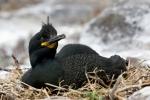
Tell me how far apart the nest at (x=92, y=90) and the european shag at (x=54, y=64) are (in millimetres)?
99

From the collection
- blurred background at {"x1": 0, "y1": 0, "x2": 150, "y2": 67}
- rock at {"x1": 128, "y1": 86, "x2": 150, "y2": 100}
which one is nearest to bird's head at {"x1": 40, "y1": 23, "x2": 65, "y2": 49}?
rock at {"x1": 128, "y1": 86, "x2": 150, "y2": 100}

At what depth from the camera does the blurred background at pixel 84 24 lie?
1187cm

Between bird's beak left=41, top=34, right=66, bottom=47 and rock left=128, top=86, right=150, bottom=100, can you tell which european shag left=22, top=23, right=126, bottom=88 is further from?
rock left=128, top=86, right=150, bottom=100

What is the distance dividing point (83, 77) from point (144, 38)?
4.31 metres

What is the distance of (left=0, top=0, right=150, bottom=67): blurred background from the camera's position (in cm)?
1187

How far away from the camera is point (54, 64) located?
7570 mm

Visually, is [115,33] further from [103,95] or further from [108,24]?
[103,95]

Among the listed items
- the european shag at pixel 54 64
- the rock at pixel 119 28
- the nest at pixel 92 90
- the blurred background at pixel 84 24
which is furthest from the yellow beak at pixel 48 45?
the rock at pixel 119 28

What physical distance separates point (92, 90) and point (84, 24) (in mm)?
12870

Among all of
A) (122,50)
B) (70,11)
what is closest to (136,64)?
(122,50)

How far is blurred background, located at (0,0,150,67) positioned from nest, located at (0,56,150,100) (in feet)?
6.01

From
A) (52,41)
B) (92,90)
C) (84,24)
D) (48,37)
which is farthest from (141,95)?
(84,24)

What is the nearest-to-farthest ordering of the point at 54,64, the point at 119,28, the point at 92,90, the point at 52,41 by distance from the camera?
the point at 92,90 → the point at 52,41 → the point at 54,64 → the point at 119,28

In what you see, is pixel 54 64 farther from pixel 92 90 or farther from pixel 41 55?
pixel 92 90
